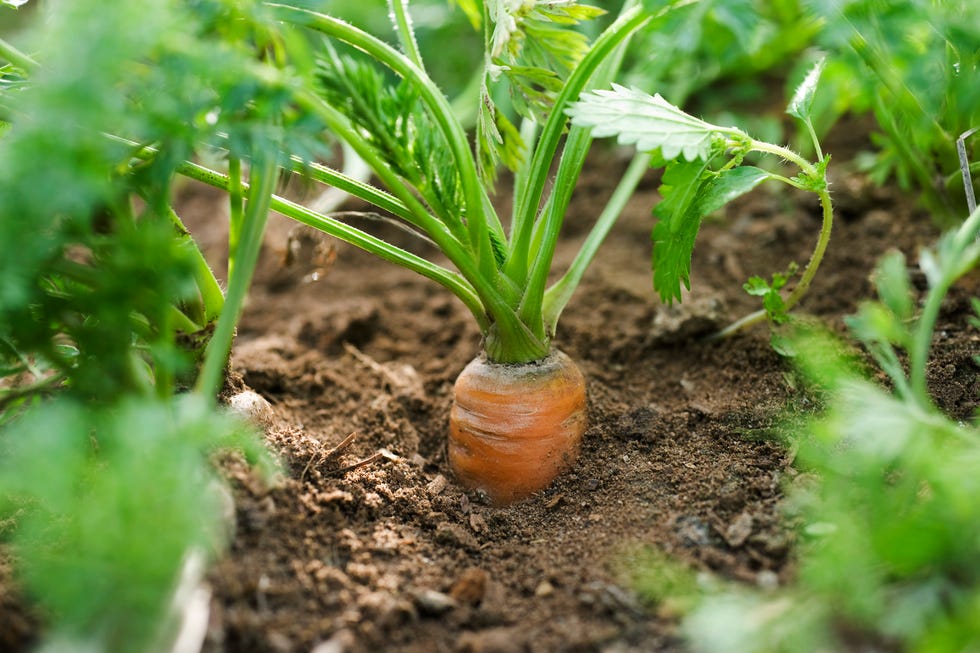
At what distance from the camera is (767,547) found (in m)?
1.15

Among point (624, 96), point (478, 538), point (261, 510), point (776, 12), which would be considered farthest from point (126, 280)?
point (776, 12)

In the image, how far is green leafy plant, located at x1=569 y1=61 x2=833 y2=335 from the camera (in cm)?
126

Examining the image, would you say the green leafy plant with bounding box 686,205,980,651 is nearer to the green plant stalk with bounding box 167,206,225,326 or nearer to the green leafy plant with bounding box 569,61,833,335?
the green leafy plant with bounding box 569,61,833,335

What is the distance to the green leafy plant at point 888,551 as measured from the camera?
2.93 ft

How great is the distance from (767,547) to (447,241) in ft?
2.36

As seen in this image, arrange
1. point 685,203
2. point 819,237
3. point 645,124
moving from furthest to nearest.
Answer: point 819,237 < point 685,203 < point 645,124

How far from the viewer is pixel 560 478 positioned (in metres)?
1.49

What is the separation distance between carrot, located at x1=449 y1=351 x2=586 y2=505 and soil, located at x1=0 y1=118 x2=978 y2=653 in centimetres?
5

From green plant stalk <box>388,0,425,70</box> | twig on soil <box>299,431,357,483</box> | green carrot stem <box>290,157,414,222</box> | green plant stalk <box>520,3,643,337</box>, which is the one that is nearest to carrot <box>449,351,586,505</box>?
green plant stalk <box>520,3,643,337</box>

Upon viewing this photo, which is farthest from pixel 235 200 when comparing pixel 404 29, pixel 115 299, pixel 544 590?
pixel 544 590

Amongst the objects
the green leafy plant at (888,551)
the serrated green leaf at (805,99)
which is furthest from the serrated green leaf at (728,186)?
the green leafy plant at (888,551)

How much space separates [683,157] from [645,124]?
16cm

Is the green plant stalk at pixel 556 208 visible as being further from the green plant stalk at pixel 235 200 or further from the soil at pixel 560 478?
the green plant stalk at pixel 235 200

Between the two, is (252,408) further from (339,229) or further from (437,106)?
(437,106)
